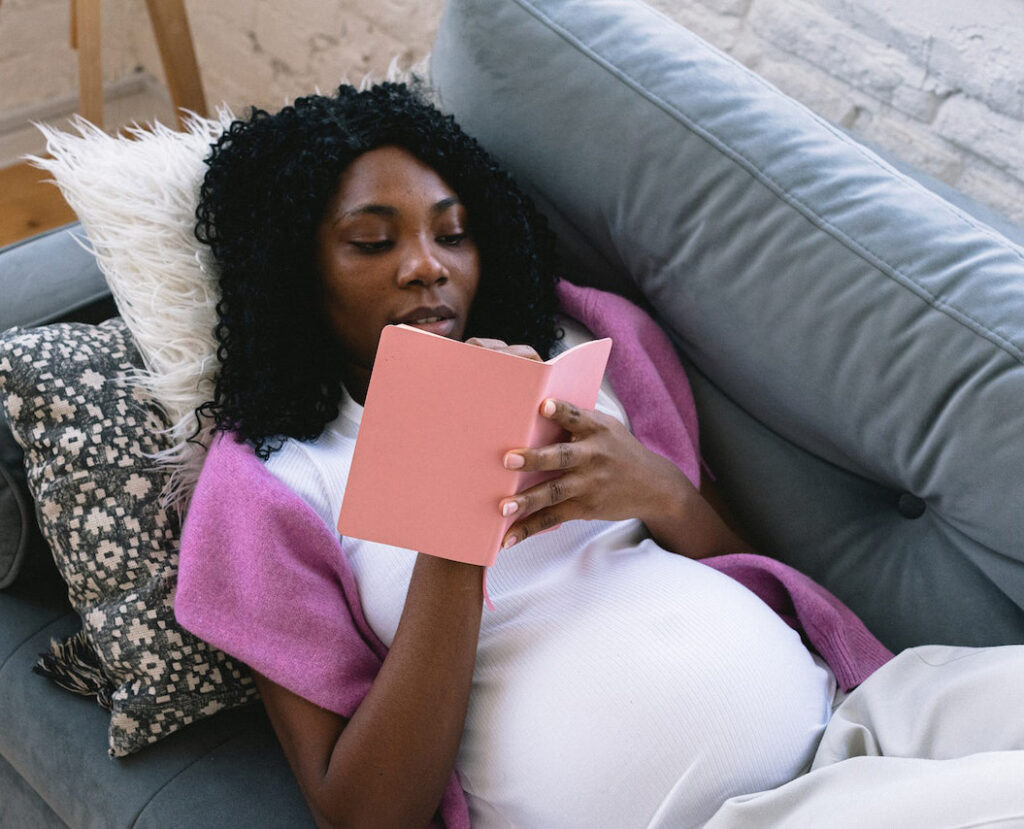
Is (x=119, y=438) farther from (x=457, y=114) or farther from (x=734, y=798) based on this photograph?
(x=734, y=798)

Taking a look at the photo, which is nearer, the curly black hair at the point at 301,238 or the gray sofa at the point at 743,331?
the gray sofa at the point at 743,331

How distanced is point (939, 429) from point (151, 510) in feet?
2.80

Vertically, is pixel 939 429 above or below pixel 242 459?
above

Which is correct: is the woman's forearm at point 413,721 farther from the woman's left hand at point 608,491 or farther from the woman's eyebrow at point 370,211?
the woman's eyebrow at point 370,211

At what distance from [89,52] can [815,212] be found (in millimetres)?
1373

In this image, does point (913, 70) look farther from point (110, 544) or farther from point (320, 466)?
point (110, 544)

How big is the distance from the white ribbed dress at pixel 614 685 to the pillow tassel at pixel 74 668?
29 cm

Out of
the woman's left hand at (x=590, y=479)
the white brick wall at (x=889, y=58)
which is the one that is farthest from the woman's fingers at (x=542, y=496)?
the white brick wall at (x=889, y=58)

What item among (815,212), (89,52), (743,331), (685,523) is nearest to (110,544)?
(685,523)

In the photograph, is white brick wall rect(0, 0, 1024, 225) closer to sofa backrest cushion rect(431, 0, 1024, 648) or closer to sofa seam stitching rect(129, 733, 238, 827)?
sofa backrest cushion rect(431, 0, 1024, 648)

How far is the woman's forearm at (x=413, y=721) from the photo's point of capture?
907 millimetres

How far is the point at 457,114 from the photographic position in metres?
1.36

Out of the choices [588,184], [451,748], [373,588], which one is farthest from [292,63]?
[451,748]

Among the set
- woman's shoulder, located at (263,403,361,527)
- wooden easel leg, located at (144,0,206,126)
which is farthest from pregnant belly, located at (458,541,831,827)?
wooden easel leg, located at (144,0,206,126)
